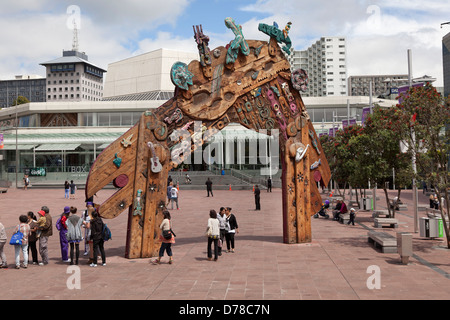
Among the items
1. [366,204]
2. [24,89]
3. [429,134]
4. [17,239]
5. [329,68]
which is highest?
[329,68]

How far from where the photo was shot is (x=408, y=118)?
1428cm

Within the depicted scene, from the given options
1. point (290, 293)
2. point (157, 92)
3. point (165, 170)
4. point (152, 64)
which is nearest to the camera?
point (290, 293)

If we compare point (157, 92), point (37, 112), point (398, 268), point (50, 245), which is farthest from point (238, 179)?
point (398, 268)

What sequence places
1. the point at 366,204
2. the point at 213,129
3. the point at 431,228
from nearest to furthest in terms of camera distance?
the point at 213,129
the point at 431,228
the point at 366,204

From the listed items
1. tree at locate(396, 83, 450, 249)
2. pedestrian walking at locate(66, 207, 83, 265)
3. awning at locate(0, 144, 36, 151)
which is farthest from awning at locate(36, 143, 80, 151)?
tree at locate(396, 83, 450, 249)

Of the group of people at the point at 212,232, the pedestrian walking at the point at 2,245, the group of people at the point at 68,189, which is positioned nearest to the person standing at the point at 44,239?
the pedestrian walking at the point at 2,245

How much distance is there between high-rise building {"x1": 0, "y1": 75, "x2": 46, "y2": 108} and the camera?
571 ft

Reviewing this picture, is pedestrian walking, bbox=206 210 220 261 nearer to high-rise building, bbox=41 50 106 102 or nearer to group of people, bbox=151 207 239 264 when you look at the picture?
group of people, bbox=151 207 239 264

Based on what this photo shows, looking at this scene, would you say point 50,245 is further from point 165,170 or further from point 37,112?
point 37,112

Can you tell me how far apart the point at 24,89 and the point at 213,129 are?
183 meters

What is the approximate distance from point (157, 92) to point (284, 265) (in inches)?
2124

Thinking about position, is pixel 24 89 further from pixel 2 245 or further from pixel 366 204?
pixel 2 245

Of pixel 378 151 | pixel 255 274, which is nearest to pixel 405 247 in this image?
pixel 255 274

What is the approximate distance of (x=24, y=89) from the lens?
177375 mm
